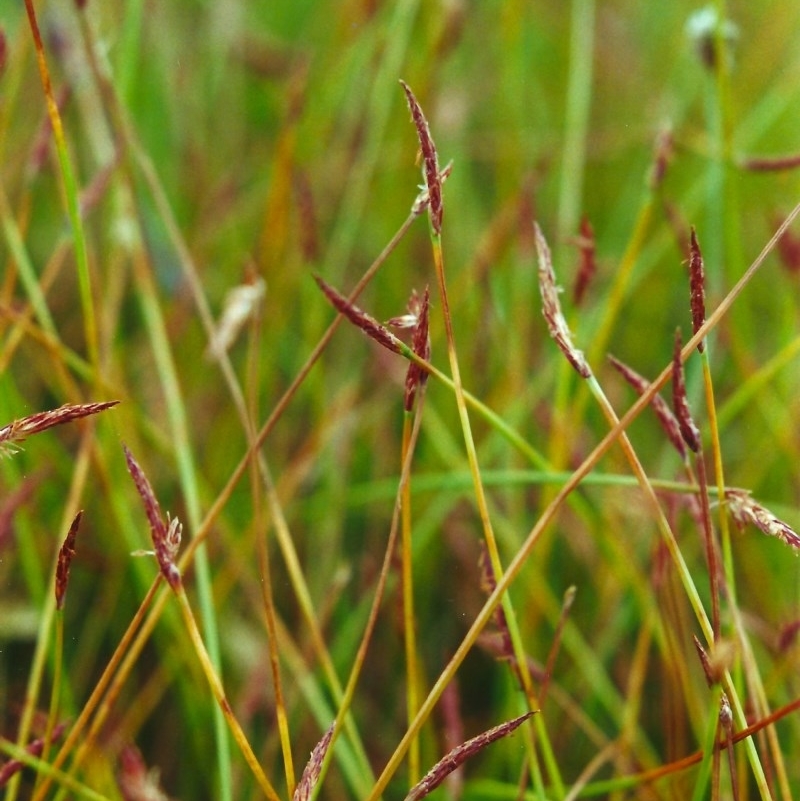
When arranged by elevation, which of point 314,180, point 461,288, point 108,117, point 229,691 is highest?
point 108,117

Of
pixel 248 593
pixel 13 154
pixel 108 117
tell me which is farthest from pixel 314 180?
pixel 248 593

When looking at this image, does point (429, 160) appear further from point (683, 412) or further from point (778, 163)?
point (778, 163)

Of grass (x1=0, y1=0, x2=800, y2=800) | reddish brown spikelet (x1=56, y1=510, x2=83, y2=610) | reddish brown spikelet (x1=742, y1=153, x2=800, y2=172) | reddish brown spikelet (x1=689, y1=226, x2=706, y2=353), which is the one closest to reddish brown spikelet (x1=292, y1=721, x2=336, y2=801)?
grass (x1=0, y1=0, x2=800, y2=800)

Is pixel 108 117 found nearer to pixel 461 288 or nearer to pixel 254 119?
pixel 254 119

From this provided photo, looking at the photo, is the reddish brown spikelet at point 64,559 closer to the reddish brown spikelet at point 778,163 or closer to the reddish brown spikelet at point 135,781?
the reddish brown spikelet at point 135,781

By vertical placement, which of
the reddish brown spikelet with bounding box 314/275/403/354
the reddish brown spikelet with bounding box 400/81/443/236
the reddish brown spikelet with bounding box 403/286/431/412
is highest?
the reddish brown spikelet with bounding box 400/81/443/236

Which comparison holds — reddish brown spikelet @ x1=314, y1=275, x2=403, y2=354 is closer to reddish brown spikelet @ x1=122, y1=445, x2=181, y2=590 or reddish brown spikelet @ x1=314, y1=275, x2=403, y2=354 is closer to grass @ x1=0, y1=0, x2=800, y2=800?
grass @ x1=0, y1=0, x2=800, y2=800

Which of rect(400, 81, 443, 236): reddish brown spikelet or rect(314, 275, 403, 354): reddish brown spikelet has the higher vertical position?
rect(400, 81, 443, 236): reddish brown spikelet
